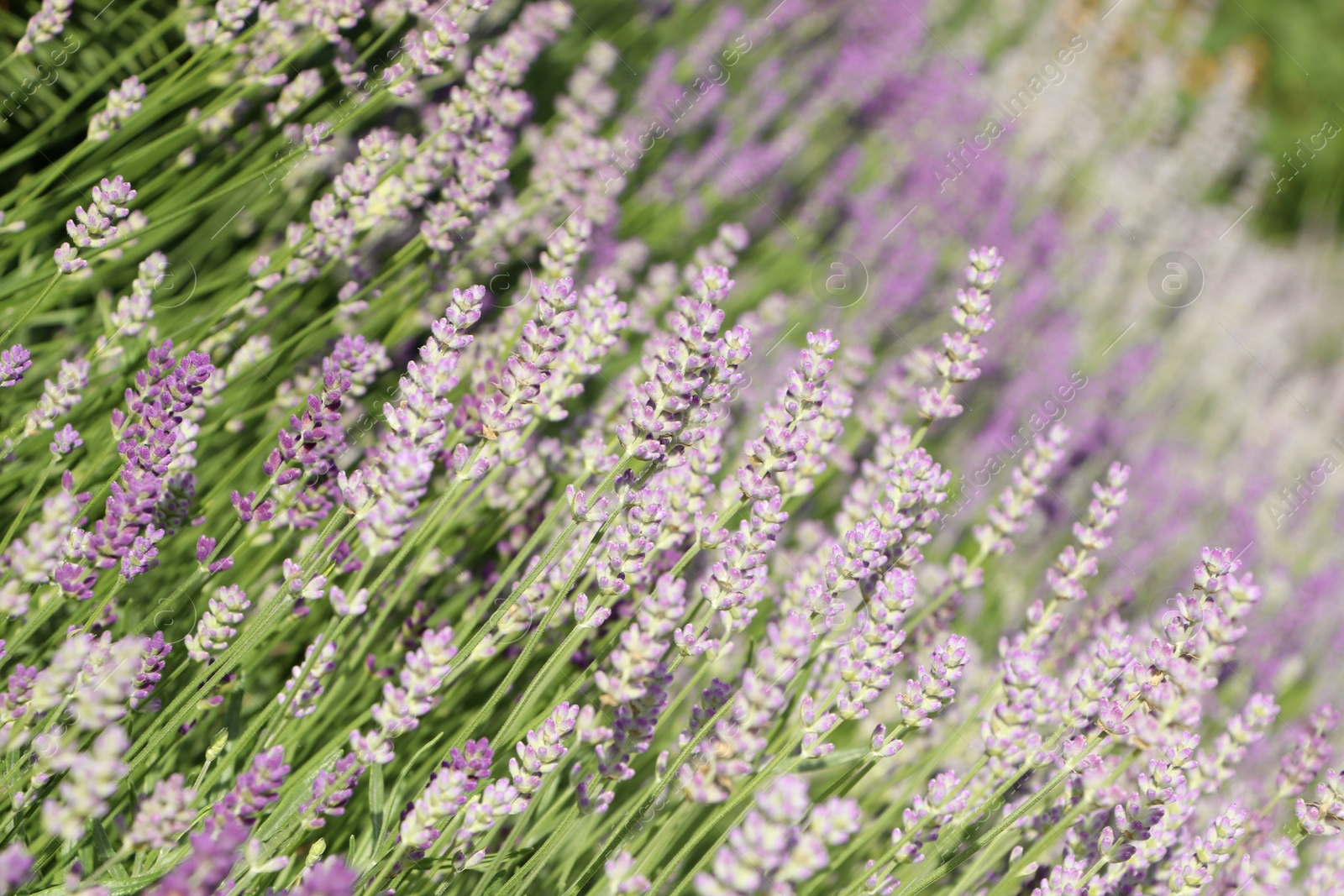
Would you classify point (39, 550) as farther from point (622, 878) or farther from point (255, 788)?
Result: point (622, 878)

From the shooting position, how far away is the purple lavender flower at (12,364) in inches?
49.1

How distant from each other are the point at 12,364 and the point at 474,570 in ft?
2.75

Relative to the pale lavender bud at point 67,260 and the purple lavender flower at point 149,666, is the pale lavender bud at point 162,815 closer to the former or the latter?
the purple lavender flower at point 149,666

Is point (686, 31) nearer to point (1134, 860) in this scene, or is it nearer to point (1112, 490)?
point (1112, 490)

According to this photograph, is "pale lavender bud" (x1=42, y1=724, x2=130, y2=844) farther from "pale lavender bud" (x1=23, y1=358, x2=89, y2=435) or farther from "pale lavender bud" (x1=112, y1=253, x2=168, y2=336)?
"pale lavender bud" (x1=112, y1=253, x2=168, y2=336)

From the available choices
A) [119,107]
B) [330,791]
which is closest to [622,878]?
[330,791]

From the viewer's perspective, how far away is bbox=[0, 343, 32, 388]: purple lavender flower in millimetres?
1246

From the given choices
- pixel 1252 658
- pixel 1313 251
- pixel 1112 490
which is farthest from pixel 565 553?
pixel 1313 251

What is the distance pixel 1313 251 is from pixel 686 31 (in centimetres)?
610

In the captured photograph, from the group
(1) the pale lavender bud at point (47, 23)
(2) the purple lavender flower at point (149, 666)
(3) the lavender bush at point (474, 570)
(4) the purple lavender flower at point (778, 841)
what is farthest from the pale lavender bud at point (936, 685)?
(1) the pale lavender bud at point (47, 23)

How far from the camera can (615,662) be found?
103 centimetres

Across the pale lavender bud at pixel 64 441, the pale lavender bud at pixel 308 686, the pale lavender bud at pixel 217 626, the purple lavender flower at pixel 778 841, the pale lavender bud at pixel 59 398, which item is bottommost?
the purple lavender flower at pixel 778 841

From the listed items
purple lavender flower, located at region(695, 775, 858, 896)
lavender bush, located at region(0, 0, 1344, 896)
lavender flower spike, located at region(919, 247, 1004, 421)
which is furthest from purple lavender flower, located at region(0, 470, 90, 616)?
lavender flower spike, located at region(919, 247, 1004, 421)

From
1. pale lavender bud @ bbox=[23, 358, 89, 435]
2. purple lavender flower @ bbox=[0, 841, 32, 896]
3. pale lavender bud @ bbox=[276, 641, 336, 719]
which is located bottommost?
pale lavender bud @ bbox=[276, 641, 336, 719]
